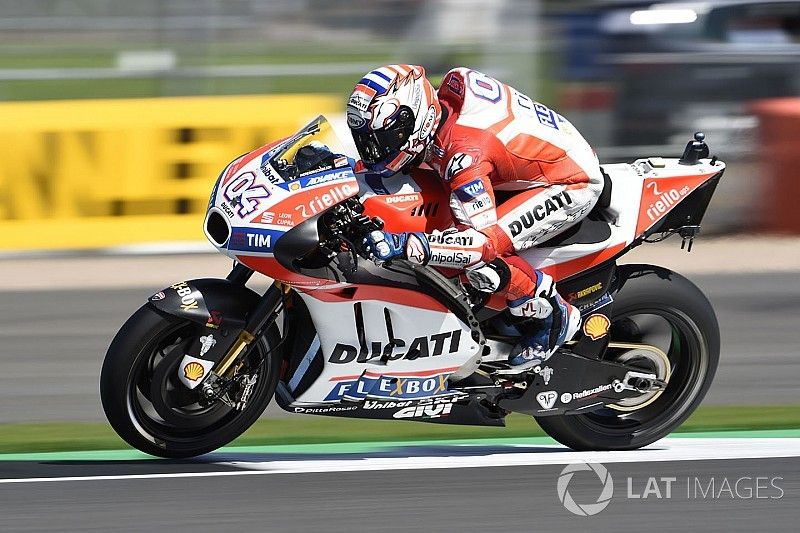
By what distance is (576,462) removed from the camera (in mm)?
5715

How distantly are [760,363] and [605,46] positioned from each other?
4782 mm

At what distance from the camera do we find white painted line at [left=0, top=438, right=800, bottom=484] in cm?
548

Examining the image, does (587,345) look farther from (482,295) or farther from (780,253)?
(780,253)

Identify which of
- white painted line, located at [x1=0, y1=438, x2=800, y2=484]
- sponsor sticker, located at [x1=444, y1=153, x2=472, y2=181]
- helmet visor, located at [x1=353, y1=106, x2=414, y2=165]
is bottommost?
white painted line, located at [x1=0, y1=438, x2=800, y2=484]

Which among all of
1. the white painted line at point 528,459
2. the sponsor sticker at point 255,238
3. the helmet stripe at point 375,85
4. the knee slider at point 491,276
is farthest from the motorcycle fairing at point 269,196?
the white painted line at point 528,459

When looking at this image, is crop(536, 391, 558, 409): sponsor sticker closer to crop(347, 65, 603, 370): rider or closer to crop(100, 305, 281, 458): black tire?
crop(347, 65, 603, 370): rider

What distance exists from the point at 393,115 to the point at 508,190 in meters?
0.71

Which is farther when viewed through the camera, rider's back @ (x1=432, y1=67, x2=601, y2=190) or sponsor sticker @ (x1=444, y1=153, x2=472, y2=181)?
rider's back @ (x1=432, y1=67, x2=601, y2=190)

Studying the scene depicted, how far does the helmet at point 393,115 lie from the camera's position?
5176mm

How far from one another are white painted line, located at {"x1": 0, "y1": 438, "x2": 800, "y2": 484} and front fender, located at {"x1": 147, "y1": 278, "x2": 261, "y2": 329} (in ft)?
2.07

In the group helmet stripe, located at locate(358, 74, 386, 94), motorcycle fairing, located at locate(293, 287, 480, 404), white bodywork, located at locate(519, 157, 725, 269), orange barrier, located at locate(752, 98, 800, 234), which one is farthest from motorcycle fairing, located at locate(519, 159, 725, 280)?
→ orange barrier, located at locate(752, 98, 800, 234)

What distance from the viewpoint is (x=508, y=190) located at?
18.5ft

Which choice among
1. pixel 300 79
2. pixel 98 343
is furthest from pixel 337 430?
pixel 300 79

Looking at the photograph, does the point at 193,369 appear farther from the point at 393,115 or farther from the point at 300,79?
the point at 300,79
